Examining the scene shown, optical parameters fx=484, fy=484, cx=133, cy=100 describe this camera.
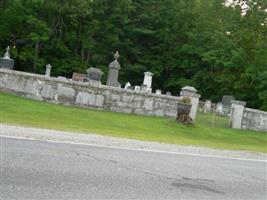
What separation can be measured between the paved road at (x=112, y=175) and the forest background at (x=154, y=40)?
3174 cm

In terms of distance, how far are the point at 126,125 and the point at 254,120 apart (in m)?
9.42

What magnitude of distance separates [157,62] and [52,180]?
1804 inches

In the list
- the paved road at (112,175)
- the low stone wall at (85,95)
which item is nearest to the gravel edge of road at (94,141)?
the paved road at (112,175)

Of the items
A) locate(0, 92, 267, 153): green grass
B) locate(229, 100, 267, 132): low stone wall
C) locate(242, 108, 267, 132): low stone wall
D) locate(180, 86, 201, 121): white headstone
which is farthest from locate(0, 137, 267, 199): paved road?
locate(242, 108, 267, 132): low stone wall

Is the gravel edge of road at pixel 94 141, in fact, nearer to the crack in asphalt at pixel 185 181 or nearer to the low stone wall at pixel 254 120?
the crack in asphalt at pixel 185 181

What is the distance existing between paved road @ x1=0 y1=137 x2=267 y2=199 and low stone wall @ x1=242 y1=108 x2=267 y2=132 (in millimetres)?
14307

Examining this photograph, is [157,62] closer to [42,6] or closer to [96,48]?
[96,48]

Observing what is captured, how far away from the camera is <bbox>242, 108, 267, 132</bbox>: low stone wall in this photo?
84.5 feet

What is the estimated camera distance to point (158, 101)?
24281 mm

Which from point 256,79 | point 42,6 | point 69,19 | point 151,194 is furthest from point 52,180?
point 69,19

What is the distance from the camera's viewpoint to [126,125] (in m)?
19.4

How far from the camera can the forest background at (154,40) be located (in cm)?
4484

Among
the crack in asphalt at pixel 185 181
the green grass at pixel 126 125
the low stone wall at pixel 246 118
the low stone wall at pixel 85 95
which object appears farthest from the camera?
A: the low stone wall at pixel 246 118

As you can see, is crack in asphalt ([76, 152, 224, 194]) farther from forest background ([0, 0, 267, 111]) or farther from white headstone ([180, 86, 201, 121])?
forest background ([0, 0, 267, 111])
